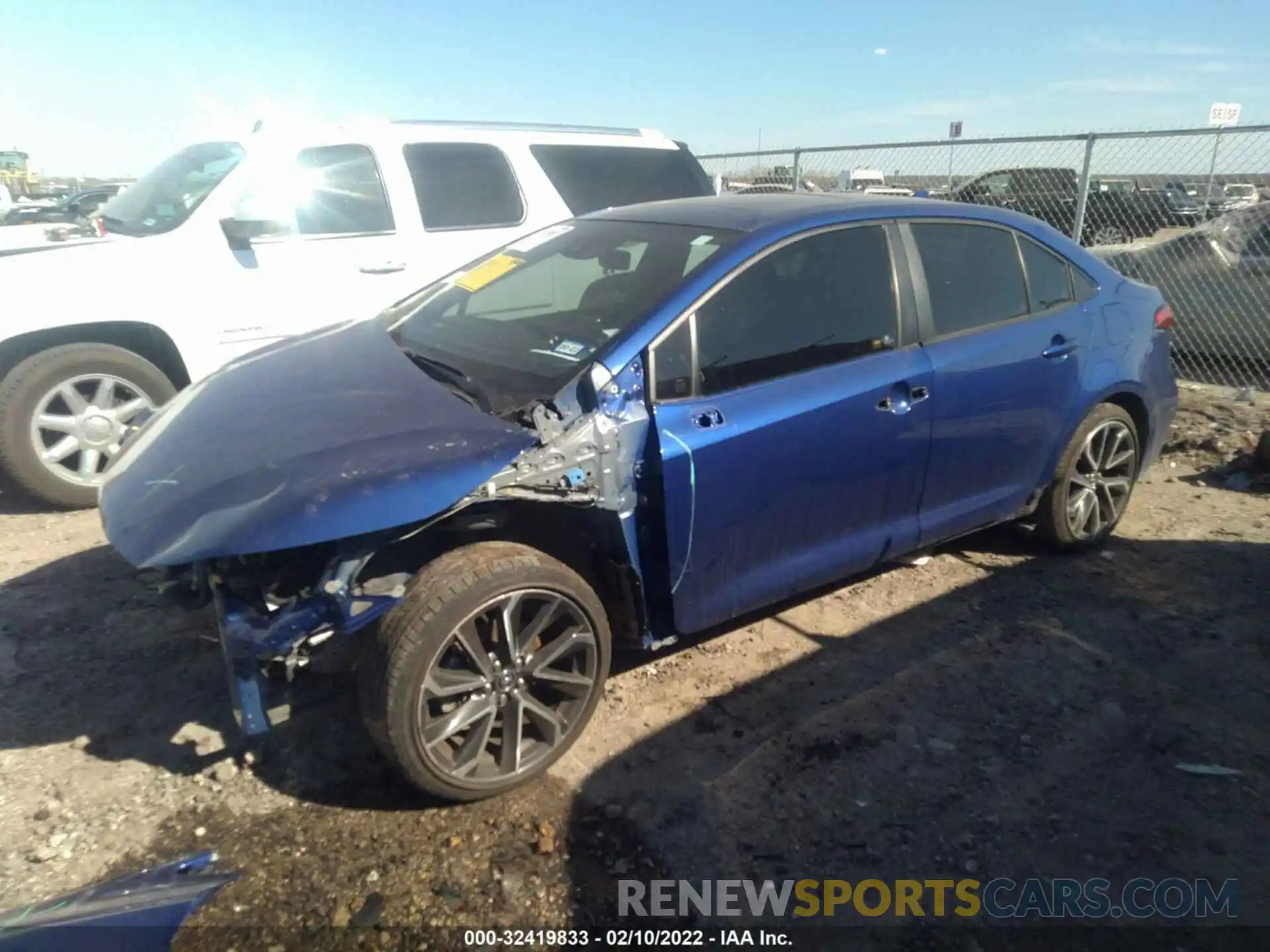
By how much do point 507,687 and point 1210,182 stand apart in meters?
10.6

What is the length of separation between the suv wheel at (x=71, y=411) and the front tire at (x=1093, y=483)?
4721 millimetres

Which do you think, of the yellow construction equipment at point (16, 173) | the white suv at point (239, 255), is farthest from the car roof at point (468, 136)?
the yellow construction equipment at point (16, 173)

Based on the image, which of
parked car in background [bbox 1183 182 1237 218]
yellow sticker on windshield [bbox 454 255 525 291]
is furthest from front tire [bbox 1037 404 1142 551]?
parked car in background [bbox 1183 182 1237 218]

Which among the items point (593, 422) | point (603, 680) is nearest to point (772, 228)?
point (593, 422)

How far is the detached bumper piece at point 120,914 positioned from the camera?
5.77 feet

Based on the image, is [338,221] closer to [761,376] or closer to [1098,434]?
[761,376]

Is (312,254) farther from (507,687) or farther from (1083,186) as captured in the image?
(1083,186)

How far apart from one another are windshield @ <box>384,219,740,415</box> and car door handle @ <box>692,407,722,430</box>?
1.25 ft

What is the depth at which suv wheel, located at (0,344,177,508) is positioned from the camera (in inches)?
181

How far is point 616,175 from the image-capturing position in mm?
6488

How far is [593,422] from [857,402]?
1.06 metres

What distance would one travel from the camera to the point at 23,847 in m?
2.54

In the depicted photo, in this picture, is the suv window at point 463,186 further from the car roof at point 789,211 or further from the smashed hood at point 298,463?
the smashed hood at point 298,463

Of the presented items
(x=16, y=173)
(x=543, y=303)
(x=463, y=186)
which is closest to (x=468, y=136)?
(x=463, y=186)
